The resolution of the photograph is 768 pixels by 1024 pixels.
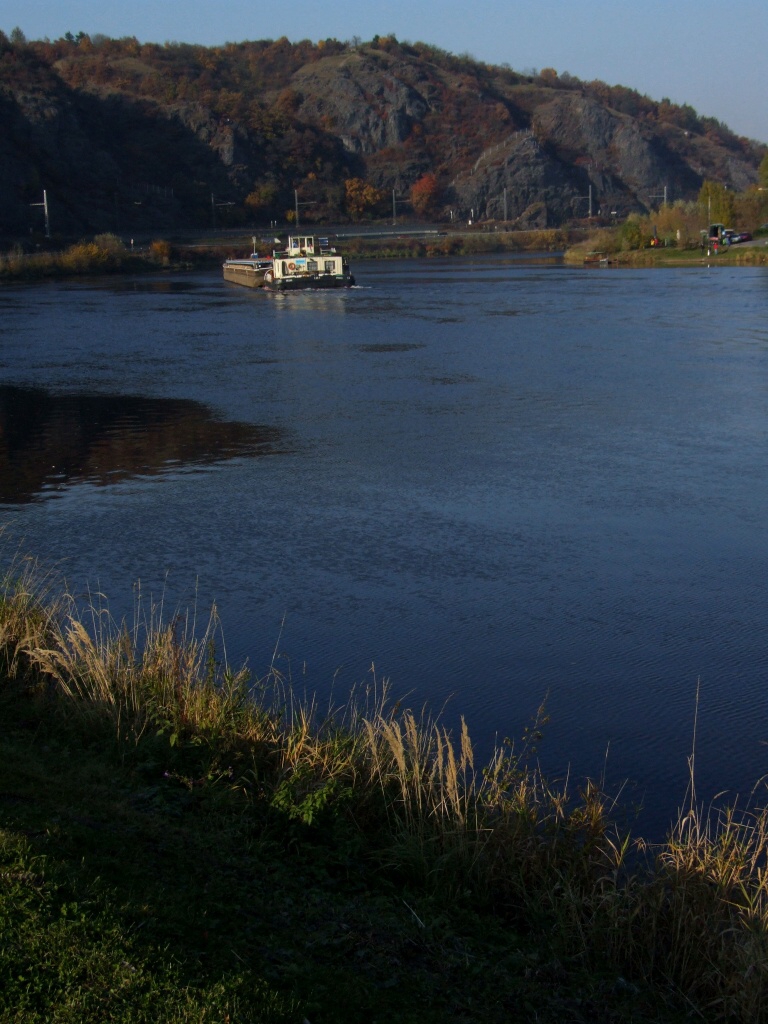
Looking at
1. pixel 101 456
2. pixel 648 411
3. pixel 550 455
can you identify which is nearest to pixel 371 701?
pixel 550 455

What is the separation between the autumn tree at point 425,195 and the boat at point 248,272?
65.7 meters

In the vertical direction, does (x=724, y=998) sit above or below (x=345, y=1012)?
below

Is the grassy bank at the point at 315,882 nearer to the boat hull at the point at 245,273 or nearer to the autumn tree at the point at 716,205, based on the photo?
the boat hull at the point at 245,273

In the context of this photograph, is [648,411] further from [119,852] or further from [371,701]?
[119,852]

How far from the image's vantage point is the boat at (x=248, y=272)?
64.2 meters

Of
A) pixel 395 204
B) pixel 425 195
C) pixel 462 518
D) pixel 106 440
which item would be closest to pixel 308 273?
pixel 106 440

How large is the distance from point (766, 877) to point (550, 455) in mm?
10916

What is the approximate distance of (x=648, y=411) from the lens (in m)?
19.3

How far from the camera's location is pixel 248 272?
67.9 m

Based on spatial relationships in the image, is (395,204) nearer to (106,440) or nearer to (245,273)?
(245,273)

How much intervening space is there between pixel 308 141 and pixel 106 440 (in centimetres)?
12410

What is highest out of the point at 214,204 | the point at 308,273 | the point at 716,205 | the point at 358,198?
the point at 358,198

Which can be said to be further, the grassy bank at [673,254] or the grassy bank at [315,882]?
the grassy bank at [673,254]

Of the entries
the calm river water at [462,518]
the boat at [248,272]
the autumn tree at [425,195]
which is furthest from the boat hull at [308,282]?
the autumn tree at [425,195]
